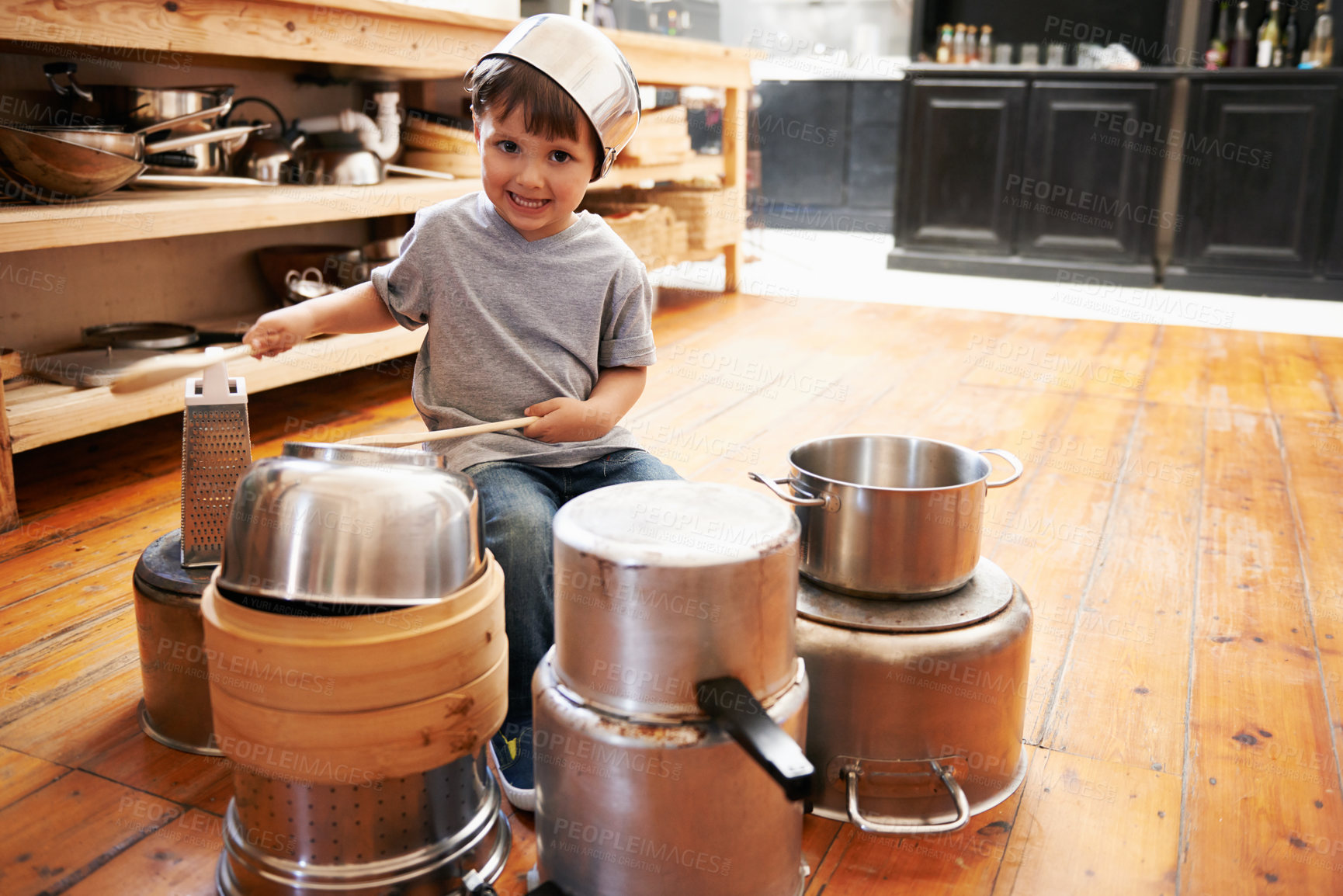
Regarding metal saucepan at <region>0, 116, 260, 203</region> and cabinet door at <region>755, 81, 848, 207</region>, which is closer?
metal saucepan at <region>0, 116, 260, 203</region>

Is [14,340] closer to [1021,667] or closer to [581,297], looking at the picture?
[581,297]

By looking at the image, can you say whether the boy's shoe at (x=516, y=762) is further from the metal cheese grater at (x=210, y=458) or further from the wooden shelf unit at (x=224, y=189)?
the wooden shelf unit at (x=224, y=189)

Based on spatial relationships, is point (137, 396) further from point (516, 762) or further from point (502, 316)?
point (516, 762)

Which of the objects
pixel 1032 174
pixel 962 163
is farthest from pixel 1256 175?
pixel 962 163

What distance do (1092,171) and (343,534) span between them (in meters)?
4.18

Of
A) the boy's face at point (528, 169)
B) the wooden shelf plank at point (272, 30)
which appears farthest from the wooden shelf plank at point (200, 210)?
the boy's face at point (528, 169)

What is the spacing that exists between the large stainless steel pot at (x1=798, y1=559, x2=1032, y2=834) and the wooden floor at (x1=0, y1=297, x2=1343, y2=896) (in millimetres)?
34

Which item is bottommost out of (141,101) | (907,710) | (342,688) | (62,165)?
(907,710)

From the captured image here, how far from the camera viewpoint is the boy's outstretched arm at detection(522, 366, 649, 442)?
1.07 meters

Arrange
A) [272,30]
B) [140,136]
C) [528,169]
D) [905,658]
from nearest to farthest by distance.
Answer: [905,658]
[528,169]
[140,136]
[272,30]

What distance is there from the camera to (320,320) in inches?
43.2

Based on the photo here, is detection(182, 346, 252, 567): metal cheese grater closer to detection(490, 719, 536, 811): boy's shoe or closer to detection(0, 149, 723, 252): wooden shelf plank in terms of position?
detection(490, 719, 536, 811): boy's shoe

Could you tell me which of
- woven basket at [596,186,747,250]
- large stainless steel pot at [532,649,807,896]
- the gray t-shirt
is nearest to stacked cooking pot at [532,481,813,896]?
large stainless steel pot at [532,649,807,896]

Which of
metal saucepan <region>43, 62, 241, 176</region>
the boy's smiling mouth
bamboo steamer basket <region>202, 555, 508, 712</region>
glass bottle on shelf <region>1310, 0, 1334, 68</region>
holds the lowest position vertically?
bamboo steamer basket <region>202, 555, 508, 712</region>
